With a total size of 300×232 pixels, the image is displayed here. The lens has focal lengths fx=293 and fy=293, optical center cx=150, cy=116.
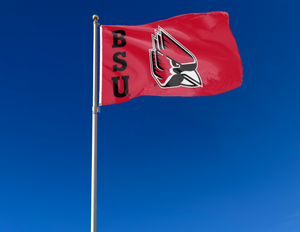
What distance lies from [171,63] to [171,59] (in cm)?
21

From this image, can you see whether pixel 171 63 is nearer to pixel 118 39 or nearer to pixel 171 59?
pixel 171 59

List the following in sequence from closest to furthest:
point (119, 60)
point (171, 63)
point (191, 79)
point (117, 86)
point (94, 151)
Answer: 1. point (94, 151)
2. point (117, 86)
3. point (119, 60)
4. point (191, 79)
5. point (171, 63)

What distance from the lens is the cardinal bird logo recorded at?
12.0 metres

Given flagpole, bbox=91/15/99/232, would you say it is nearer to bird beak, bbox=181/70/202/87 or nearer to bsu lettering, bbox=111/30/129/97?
bsu lettering, bbox=111/30/129/97

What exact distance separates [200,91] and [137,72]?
2699mm

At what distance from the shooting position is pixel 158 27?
13.1m

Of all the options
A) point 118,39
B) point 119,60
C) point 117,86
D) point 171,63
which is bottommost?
point 117,86

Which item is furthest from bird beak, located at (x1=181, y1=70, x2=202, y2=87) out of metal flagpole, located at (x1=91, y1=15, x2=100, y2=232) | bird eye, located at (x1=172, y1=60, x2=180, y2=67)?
metal flagpole, located at (x1=91, y1=15, x2=100, y2=232)

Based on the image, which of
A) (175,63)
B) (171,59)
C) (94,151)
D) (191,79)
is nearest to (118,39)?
(171,59)

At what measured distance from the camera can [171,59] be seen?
1254 cm

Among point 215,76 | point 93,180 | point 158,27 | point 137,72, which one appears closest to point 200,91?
point 215,76

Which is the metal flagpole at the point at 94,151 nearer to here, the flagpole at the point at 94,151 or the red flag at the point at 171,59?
the flagpole at the point at 94,151

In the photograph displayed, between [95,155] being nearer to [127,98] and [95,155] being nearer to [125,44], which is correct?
[127,98]

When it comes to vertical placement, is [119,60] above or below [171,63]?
below
